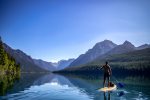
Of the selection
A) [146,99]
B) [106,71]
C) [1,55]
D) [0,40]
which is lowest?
[146,99]

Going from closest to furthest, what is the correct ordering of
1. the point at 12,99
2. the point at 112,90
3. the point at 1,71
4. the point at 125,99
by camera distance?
the point at 12,99 < the point at 125,99 < the point at 112,90 < the point at 1,71

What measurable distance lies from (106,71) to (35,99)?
14785mm

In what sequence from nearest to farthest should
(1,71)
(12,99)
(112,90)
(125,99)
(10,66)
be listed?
(12,99) → (125,99) → (112,90) → (1,71) → (10,66)

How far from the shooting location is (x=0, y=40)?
14750cm

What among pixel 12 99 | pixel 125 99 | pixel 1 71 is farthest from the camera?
pixel 1 71

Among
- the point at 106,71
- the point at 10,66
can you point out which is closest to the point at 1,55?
the point at 10,66

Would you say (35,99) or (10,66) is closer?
(35,99)

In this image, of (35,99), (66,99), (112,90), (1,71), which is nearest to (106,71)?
(112,90)

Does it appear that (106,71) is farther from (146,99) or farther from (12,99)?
(12,99)

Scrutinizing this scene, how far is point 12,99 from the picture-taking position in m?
32.3

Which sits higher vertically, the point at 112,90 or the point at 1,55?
the point at 1,55

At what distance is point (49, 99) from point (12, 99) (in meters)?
5.01

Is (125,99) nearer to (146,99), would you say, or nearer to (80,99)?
(146,99)

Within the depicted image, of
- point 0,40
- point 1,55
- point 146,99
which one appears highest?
point 0,40
